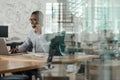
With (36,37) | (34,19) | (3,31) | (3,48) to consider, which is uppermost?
(34,19)

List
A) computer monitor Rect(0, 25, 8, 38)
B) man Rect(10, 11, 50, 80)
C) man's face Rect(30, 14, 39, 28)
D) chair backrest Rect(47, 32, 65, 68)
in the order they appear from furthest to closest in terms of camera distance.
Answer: computer monitor Rect(0, 25, 8, 38), man's face Rect(30, 14, 39, 28), man Rect(10, 11, 50, 80), chair backrest Rect(47, 32, 65, 68)

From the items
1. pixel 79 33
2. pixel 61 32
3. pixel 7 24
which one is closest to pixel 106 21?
pixel 79 33

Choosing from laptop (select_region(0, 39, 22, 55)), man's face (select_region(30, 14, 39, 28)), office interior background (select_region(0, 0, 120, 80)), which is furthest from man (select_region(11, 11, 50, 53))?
office interior background (select_region(0, 0, 120, 80))

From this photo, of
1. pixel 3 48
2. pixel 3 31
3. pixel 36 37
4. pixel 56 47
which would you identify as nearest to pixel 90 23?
pixel 56 47

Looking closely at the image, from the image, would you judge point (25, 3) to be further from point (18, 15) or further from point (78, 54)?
point (78, 54)

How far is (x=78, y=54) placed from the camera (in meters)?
2.22

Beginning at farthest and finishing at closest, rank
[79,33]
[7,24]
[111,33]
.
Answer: [7,24] < [79,33] < [111,33]

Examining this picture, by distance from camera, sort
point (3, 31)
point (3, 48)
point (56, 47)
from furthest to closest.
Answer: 1. point (3, 31)
2. point (3, 48)
3. point (56, 47)

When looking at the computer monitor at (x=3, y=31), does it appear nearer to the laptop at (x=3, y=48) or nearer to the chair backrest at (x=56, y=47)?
the laptop at (x=3, y=48)

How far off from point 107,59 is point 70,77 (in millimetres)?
414

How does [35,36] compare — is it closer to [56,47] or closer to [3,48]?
[3,48]

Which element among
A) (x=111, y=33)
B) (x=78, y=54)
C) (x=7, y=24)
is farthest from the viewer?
(x=7, y=24)

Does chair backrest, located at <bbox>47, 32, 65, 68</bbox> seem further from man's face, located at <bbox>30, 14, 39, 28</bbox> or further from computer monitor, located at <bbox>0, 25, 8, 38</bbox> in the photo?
computer monitor, located at <bbox>0, 25, 8, 38</bbox>

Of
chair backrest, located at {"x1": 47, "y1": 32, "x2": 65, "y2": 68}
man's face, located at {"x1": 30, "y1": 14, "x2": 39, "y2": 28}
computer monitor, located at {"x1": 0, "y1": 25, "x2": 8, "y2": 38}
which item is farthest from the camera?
computer monitor, located at {"x1": 0, "y1": 25, "x2": 8, "y2": 38}
